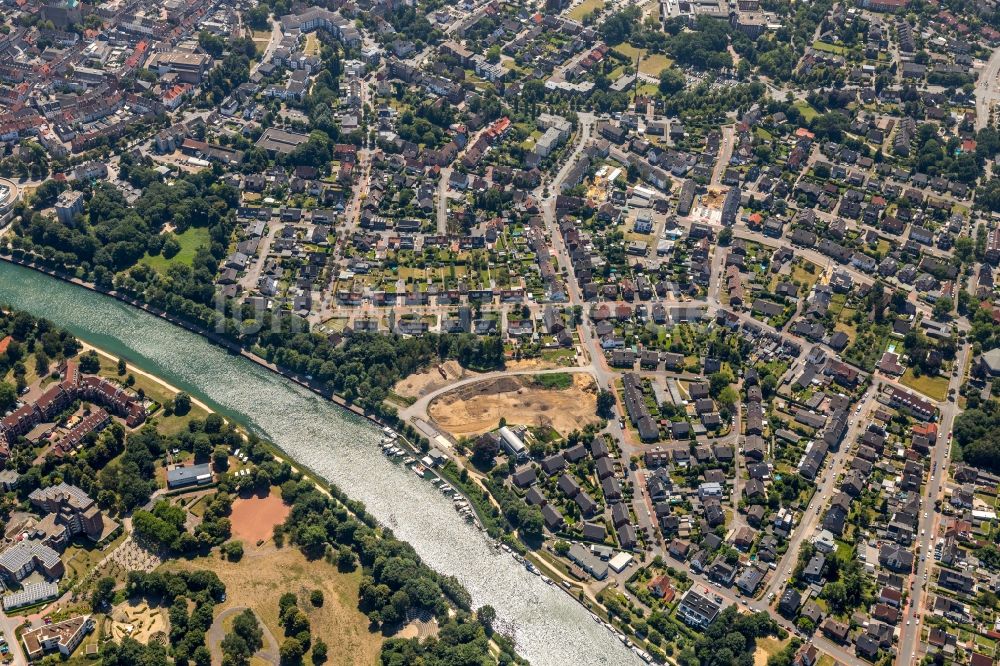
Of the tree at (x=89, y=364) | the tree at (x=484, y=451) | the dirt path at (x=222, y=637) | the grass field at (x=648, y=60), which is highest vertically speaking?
the grass field at (x=648, y=60)

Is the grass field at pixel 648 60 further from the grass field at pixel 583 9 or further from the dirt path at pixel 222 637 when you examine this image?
the dirt path at pixel 222 637

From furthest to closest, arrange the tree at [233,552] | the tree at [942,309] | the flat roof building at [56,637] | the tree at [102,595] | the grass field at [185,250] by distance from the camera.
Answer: the grass field at [185,250]
the tree at [942,309]
the tree at [233,552]
the tree at [102,595]
the flat roof building at [56,637]

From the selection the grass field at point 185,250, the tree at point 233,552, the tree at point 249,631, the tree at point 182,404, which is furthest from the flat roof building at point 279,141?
the tree at point 249,631

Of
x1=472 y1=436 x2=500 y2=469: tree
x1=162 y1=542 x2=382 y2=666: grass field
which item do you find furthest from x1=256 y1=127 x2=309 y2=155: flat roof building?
x1=162 y1=542 x2=382 y2=666: grass field

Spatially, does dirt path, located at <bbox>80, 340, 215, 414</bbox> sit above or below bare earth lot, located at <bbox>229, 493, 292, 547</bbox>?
above

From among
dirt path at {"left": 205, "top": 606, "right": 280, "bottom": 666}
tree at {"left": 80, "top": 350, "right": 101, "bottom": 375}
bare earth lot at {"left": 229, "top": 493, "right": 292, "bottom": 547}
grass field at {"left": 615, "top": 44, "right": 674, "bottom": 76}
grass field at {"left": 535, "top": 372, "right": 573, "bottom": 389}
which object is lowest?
dirt path at {"left": 205, "top": 606, "right": 280, "bottom": 666}

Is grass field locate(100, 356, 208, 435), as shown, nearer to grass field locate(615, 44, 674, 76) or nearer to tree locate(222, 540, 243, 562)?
tree locate(222, 540, 243, 562)

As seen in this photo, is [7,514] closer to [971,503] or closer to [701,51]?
[971,503]
